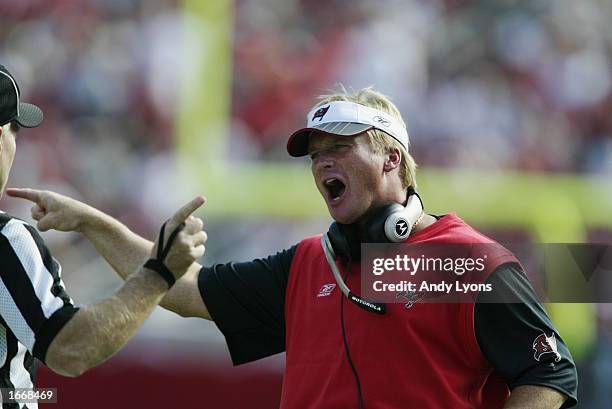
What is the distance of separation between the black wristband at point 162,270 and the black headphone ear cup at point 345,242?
2.76 feet

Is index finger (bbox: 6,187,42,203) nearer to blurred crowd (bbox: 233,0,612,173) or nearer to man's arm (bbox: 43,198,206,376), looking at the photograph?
man's arm (bbox: 43,198,206,376)

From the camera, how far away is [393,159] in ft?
12.0

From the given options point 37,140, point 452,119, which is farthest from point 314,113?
point 452,119

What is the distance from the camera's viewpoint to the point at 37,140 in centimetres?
857

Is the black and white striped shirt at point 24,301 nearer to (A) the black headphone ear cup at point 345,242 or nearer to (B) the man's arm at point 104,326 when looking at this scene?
(B) the man's arm at point 104,326

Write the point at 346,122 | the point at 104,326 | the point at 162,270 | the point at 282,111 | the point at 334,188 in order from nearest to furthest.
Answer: the point at 104,326, the point at 162,270, the point at 346,122, the point at 334,188, the point at 282,111

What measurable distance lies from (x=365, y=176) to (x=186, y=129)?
5.37m

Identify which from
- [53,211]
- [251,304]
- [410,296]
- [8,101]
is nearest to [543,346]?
[410,296]

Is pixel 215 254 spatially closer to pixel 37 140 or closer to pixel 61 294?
pixel 37 140

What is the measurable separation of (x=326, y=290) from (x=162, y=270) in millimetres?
833

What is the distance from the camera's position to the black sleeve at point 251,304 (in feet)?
12.3

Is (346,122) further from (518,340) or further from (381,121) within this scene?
(518,340)

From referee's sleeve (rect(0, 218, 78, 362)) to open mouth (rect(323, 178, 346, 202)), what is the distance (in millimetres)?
1147

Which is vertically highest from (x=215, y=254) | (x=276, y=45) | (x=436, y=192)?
(x=276, y=45)
